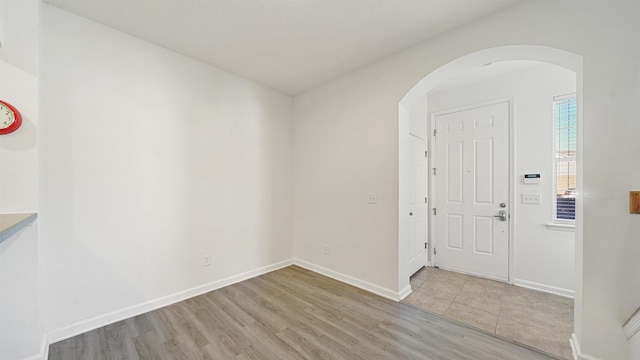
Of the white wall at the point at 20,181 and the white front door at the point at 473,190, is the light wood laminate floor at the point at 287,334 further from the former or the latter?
the white front door at the point at 473,190

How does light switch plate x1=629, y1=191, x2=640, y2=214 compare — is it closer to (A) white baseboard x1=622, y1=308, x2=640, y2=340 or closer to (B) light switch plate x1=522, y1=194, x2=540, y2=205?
(A) white baseboard x1=622, y1=308, x2=640, y2=340

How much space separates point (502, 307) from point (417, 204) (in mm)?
1444

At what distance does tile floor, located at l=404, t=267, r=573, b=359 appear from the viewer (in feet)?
6.48

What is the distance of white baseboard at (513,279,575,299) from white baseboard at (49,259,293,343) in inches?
137

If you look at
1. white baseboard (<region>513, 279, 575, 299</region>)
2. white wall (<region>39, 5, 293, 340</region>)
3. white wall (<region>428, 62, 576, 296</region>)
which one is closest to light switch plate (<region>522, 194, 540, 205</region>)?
white wall (<region>428, 62, 576, 296</region>)

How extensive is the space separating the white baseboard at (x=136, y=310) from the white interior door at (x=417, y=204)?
227cm

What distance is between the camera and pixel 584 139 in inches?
63.5

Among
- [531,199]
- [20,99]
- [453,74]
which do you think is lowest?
[531,199]

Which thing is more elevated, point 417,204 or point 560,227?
point 417,204

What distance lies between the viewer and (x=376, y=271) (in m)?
2.79

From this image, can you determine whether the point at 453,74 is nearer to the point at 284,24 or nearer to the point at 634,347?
the point at 284,24

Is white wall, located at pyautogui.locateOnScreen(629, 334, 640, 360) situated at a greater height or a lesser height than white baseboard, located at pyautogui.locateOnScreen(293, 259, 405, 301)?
greater

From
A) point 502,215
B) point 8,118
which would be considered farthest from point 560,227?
point 8,118

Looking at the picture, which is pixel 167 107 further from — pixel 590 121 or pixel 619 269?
pixel 619 269
